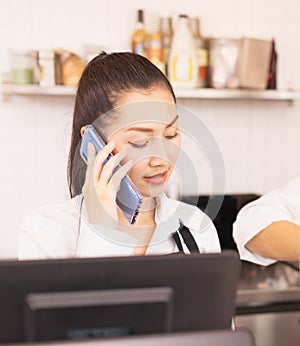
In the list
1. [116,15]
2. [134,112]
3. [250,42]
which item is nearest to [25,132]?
[116,15]

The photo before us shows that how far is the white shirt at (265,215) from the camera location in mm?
1445

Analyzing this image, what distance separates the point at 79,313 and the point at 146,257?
0.10m

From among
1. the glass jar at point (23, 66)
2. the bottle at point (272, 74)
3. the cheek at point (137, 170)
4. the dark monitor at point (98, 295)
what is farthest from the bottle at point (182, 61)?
the dark monitor at point (98, 295)

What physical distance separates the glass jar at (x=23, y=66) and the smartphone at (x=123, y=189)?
3.93ft

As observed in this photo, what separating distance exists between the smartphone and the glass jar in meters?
1.20

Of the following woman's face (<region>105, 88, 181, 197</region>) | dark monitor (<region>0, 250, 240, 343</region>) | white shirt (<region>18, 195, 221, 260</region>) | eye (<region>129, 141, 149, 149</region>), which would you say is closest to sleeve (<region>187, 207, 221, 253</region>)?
white shirt (<region>18, 195, 221, 260</region>)

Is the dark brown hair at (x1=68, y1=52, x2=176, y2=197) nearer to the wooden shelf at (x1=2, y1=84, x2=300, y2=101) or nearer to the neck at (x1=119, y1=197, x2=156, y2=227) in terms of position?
the neck at (x1=119, y1=197, x2=156, y2=227)

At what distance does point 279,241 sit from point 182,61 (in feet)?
3.53

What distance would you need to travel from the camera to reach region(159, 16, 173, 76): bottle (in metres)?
2.31

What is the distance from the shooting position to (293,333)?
186 cm

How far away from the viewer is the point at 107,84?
1124 millimetres

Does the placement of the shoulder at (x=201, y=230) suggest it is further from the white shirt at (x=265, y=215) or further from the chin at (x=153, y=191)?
the white shirt at (x=265, y=215)

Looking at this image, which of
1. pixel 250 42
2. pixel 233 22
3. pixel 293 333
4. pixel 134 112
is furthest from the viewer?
pixel 233 22

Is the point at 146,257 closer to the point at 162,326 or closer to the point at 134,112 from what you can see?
the point at 162,326
